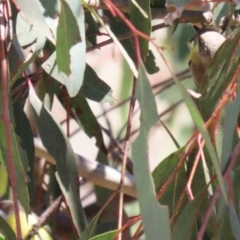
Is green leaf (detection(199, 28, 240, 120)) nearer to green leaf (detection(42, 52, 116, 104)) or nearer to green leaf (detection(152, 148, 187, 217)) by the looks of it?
green leaf (detection(152, 148, 187, 217))

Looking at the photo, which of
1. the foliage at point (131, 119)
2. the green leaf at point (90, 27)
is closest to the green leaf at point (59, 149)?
the foliage at point (131, 119)

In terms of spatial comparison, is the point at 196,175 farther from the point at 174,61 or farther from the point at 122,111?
the point at 122,111

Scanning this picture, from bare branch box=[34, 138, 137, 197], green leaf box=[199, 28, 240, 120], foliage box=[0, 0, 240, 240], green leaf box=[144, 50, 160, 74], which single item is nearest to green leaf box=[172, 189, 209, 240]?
foliage box=[0, 0, 240, 240]

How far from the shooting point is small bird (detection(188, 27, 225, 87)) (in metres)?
0.94

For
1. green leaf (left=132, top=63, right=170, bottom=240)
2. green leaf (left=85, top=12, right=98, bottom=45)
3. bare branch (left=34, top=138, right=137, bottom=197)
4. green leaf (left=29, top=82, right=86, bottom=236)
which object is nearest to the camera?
green leaf (left=132, top=63, right=170, bottom=240)

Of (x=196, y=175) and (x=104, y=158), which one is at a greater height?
(x=196, y=175)

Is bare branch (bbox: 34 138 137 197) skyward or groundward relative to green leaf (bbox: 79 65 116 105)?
groundward

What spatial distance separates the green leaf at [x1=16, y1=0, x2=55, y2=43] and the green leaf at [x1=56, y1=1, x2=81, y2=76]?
0.03 metres

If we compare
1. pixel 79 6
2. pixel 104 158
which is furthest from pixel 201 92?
pixel 104 158

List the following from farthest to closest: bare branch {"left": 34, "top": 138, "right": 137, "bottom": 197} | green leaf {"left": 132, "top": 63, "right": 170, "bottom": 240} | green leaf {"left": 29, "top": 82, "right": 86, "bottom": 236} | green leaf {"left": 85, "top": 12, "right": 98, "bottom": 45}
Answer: bare branch {"left": 34, "top": 138, "right": 137, "bottom": 197}, green leaf {"left": 85, "top": 12, "right": 98, "bottom": 45}, green leaf {"left": 29, "top": 82, "right": 86, "bottom": 236}, green leaf {"left": 132, "top": 63, "right": 170, "bottom": 240}

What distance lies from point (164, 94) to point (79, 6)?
4.18ft

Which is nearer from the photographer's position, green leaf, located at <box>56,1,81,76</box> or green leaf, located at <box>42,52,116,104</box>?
green leaf, located at <box>56,1,81,76</box>

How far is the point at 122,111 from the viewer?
1.99m

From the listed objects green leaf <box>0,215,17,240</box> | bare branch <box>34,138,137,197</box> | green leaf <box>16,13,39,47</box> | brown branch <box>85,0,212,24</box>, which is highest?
green leaf <box>16,13,39,47</box>
